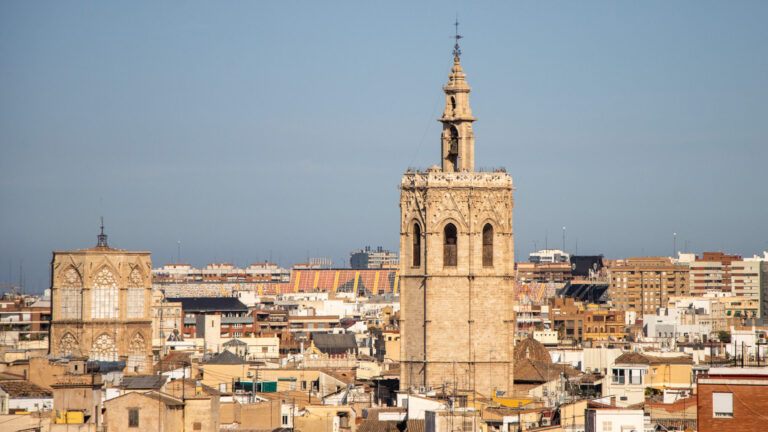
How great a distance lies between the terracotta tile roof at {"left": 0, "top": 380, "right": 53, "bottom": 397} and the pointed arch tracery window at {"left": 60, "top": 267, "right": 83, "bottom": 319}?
2505 cm

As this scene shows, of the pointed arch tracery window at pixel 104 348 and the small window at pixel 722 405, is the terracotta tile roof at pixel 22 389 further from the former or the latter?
the small window at pixel 722 405

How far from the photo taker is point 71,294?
8306 cm

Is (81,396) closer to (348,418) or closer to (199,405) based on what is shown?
(199,405)

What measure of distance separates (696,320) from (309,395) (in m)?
95.5

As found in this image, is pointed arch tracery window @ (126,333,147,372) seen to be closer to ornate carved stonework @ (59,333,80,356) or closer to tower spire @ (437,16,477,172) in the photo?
ornate carved stonework @ (59,333,80,356)

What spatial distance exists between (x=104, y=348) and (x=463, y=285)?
21436mm

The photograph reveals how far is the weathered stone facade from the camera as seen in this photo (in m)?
82.4

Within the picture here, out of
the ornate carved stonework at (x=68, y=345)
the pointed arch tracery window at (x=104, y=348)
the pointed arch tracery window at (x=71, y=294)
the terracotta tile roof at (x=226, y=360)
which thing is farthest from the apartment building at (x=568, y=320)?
the ornate carved stonework at (x=68, y=345)

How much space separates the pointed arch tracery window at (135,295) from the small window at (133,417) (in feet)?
123

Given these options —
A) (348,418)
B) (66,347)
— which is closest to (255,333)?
(66,347)

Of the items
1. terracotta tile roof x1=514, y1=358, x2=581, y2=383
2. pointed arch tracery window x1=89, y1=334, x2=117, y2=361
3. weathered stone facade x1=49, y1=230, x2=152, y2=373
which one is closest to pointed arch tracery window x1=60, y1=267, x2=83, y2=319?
weathered stone facade x1=49, y1=230, x2=152, y2=373

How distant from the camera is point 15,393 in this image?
180ft

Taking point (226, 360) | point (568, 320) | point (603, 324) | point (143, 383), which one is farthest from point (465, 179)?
point (568, 320)

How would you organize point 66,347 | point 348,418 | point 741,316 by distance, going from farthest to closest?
point 741,316 < point 66,347 < point 348,418
